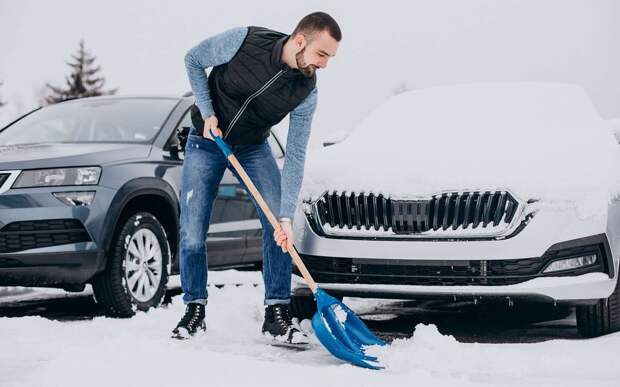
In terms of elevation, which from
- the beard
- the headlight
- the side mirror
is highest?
the beard

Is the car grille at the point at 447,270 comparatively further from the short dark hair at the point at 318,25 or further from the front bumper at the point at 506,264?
the short dark hair at the point at 318,25

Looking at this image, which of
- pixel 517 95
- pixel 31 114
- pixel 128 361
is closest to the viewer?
pixel 128 361

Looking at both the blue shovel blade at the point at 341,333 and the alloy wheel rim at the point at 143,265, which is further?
the alloy wheel rim at the point at 143,265

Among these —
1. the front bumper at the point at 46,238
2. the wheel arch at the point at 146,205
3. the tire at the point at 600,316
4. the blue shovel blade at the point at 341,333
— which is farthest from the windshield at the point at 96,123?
the tire at the point at 600,316

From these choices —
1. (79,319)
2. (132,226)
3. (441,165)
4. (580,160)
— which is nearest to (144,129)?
(132,226)

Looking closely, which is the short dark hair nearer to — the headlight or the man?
the man

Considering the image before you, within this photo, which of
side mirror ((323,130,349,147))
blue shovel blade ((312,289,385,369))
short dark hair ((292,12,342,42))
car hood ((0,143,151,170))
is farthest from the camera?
side mirror ((323,130,349,147))

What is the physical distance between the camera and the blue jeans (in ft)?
17.3

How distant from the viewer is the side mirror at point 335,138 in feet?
21.8

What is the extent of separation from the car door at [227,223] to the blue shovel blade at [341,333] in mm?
2482

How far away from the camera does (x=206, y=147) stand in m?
5.28

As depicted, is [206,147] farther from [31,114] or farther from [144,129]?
[31,114]

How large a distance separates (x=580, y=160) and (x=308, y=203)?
1.55 metres

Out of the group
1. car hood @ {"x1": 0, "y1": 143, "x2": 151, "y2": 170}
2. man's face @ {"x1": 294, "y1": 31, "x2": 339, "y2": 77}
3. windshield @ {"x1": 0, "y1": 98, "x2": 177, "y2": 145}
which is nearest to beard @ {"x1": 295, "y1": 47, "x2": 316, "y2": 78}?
man's face @ {"x1": 294, "y1": 31, "x2": 339, "y2": 77}
